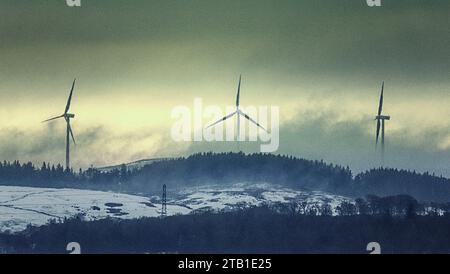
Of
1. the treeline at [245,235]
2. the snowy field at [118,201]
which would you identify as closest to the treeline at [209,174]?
the snowy field at [118,201]

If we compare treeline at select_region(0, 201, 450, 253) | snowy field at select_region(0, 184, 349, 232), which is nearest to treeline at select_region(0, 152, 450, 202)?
snowy field at select_region(0, 184, 349, 232)

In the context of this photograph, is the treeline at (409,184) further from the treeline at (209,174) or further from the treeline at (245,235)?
the treeline at (245,235)

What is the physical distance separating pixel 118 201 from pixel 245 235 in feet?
149

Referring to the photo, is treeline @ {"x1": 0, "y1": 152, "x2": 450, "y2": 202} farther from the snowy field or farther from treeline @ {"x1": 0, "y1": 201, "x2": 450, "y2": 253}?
treeline @ {"x1": 0, "y1": 201, "x2": 450, "y2": 253}

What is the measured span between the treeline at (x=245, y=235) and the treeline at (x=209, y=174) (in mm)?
31659

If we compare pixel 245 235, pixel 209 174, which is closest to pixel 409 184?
pixel 209 174

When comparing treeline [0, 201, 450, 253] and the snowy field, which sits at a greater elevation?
the snowy field

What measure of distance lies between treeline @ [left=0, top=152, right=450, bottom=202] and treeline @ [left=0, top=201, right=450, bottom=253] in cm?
3166

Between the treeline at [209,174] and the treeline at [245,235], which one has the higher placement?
the treeline at [209,174]

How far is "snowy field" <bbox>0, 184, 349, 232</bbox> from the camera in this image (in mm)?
162625

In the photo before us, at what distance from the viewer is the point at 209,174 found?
636ft

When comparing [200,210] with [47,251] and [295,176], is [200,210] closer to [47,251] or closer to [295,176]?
[295,176]

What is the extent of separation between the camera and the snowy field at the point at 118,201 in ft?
534
